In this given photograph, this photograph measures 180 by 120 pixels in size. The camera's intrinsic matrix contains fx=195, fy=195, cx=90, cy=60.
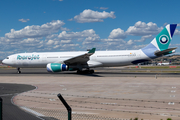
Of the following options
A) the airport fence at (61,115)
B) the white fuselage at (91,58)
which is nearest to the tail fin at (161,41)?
the white fuselage at (91,58)

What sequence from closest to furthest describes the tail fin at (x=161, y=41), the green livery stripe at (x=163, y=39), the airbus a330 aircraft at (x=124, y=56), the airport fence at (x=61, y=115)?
the airport fence at (x=61, y=115), the airbus a330 aircraft at (x=124, y=56), the tail fin at (x=161, y=41), the green livery stripe at (x=163, y=39)

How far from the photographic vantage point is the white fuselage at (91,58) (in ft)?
113

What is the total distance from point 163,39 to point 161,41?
0.47m

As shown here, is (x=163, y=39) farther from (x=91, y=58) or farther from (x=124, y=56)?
(x=91, y=58)

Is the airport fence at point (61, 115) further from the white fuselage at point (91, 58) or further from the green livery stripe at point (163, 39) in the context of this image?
the green livery stripe at point (163, 39)

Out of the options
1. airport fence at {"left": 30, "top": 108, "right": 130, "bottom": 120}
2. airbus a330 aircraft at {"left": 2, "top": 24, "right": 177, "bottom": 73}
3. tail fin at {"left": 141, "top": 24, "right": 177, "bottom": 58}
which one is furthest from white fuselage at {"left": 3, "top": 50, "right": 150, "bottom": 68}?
airport fence at {"left": 30, "top": 108, "right": 130, "bottom": 120}

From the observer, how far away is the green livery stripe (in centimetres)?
3388

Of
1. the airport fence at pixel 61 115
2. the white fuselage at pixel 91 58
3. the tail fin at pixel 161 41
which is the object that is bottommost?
the airport fence at pixel 61 115

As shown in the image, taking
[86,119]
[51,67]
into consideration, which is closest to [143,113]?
[86,119]

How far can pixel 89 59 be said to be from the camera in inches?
1334

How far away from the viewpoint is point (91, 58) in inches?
1393

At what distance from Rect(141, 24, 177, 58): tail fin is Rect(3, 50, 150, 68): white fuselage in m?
1.09

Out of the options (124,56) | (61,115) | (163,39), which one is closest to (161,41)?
(163,39)

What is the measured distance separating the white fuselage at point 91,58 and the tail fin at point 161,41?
3.59 ft
